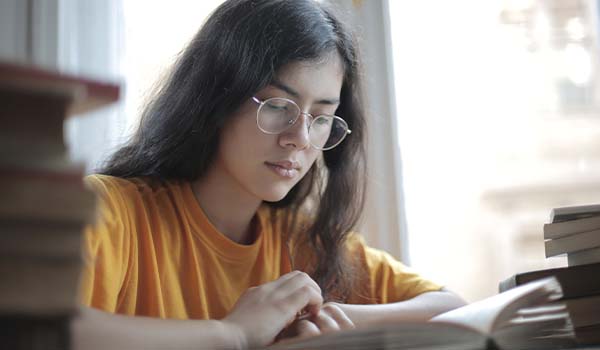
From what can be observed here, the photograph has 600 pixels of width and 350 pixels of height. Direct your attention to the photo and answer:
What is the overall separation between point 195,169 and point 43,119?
0.81 m

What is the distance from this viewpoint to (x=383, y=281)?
1360mm

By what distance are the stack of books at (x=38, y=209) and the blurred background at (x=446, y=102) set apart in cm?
3

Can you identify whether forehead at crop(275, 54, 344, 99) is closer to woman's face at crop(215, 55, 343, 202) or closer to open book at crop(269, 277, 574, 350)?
woman's face at crop(215, 55, 343, 202)

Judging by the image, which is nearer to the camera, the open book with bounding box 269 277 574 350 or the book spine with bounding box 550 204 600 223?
the open book with bounding box 269 277 574 350

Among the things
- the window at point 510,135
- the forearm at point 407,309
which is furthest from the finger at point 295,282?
the window at point 510,135

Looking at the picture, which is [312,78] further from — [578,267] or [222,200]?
[578,267]

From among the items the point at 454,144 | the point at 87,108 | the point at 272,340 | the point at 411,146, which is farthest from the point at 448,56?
the point at 87,108

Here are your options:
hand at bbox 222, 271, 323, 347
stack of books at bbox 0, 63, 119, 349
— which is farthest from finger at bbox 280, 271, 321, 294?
stack of books at bbox 0, 63, 119, 349

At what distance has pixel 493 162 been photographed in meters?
5.45

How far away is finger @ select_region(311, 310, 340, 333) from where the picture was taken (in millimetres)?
957

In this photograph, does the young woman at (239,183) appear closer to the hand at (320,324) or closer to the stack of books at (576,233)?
the hand at (320,324)

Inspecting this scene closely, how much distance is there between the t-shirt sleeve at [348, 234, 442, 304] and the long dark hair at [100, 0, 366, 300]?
4 cm

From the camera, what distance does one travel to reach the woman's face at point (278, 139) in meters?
1.18

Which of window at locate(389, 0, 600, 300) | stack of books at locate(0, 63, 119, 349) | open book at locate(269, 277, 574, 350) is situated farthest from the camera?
window at locate(389, 0, 600, 300)
